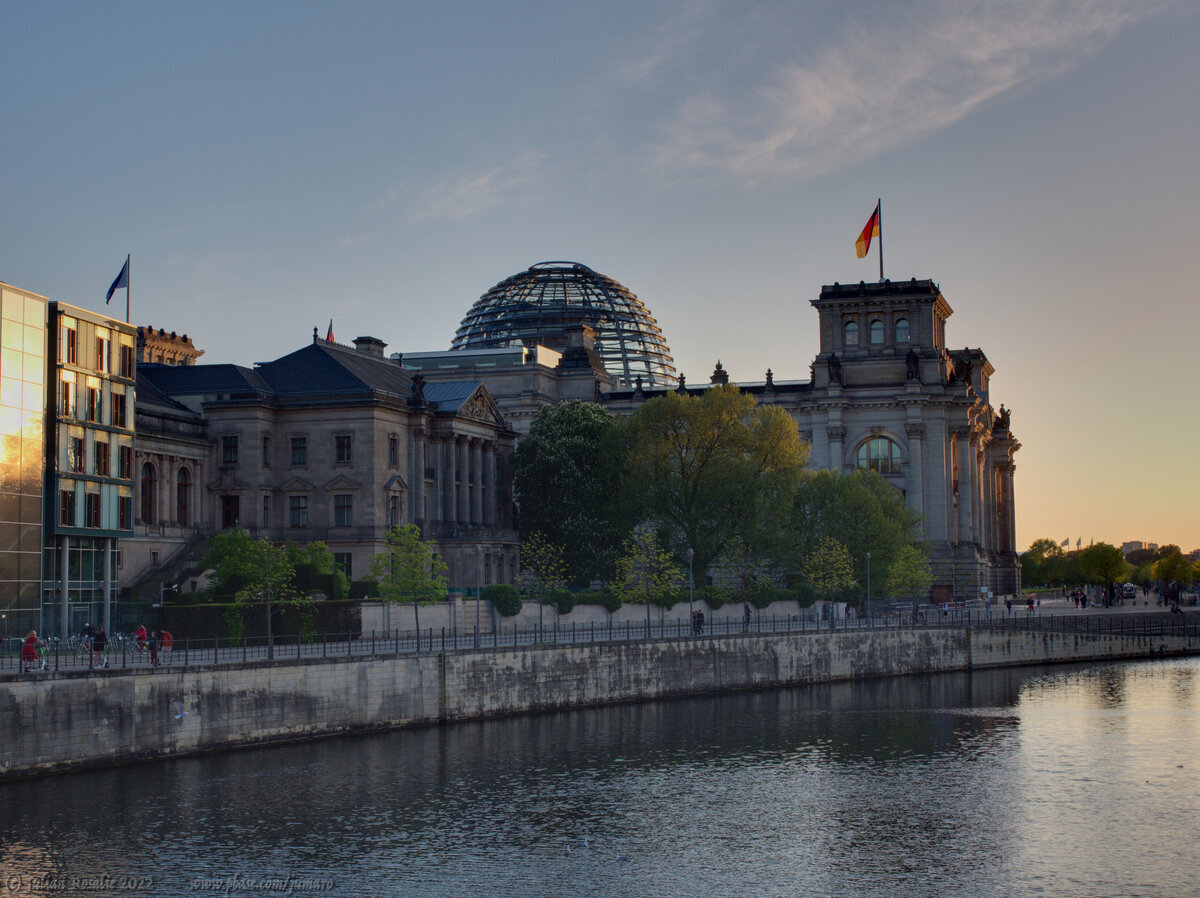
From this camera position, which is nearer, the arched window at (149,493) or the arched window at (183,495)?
the arched window at (149,493)

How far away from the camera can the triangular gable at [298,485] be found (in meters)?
101

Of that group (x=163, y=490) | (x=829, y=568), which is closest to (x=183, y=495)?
(x=163, y=490)

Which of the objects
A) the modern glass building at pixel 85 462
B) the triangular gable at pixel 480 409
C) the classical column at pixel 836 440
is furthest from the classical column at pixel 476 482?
the classical column at pixel 836 440

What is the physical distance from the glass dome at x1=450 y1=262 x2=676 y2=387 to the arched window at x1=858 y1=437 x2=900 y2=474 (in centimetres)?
4013

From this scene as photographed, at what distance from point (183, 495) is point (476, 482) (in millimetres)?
22841

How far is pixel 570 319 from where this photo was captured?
17588 centimetres

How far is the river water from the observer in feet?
124

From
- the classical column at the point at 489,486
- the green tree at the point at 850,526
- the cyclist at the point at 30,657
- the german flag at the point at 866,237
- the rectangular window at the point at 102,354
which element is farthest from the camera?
the german flag at the point at 866,237

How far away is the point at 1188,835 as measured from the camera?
43.4 m

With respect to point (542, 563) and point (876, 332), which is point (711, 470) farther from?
point (876, 332)

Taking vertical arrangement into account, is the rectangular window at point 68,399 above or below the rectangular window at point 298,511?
above

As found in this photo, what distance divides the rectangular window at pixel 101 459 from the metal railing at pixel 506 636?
8304mm

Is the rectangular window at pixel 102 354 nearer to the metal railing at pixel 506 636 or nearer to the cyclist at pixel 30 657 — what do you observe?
the metal railing at pixel 506 636

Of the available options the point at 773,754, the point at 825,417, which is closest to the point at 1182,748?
the point at 773,754
